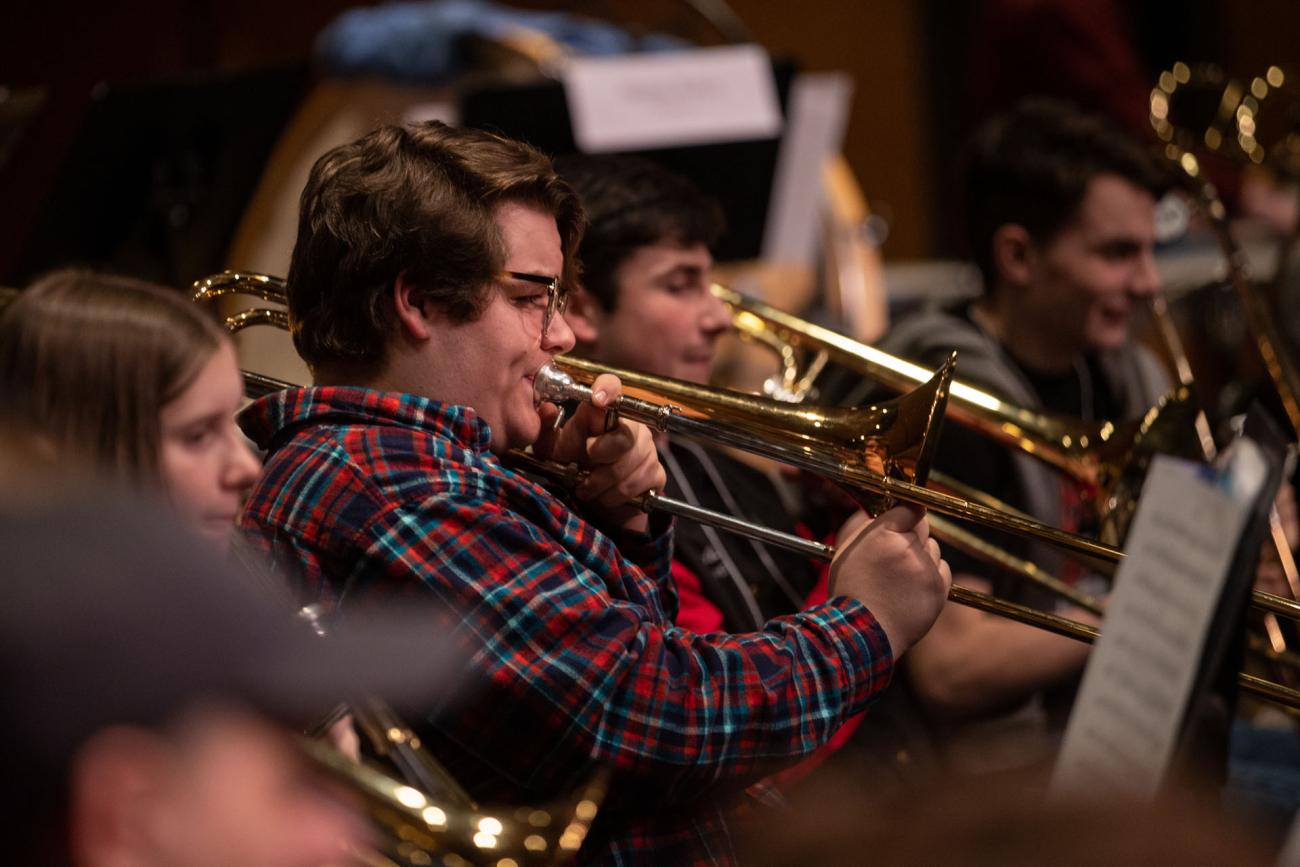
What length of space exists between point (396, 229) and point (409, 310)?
0.29 ft

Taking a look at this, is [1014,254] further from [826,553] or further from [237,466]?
[237,466]

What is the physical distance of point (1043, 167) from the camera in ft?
10.1

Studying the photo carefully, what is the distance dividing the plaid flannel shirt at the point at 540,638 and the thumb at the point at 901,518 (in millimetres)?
112

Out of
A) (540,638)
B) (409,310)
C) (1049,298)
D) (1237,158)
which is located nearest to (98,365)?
(409,310)

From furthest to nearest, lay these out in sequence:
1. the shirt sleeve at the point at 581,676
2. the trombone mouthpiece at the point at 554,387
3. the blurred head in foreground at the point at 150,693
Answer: the trombone mouthpiece at the point at 554,387
the shirt sleeve at the point at 581,676
the blurred head in foreground at the point at 150,693

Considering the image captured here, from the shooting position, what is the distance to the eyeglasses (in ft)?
5.47

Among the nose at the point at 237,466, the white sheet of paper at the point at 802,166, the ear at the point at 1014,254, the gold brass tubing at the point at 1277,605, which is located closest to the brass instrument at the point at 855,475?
the gold brass tubing at the point at 1277,605

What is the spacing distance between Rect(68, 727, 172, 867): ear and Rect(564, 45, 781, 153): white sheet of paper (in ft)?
8.75

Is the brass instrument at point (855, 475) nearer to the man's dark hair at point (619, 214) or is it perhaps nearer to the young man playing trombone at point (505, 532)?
the young man playing trombone at point (505, 532)

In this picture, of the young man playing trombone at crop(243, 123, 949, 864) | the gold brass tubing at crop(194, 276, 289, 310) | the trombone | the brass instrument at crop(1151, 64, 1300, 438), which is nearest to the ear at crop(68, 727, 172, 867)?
the young man playing trombone at crop(243, 123, 949, 864)

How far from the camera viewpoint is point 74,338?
137 centimetres

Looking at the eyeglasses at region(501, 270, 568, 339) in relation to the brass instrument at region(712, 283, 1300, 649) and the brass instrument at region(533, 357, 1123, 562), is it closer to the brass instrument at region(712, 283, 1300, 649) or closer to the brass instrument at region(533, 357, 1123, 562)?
the brass instrument at region(533, 357, 1123, 562)

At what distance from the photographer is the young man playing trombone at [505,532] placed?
1.46 metres

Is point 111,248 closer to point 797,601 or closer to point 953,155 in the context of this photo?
point 797,601
